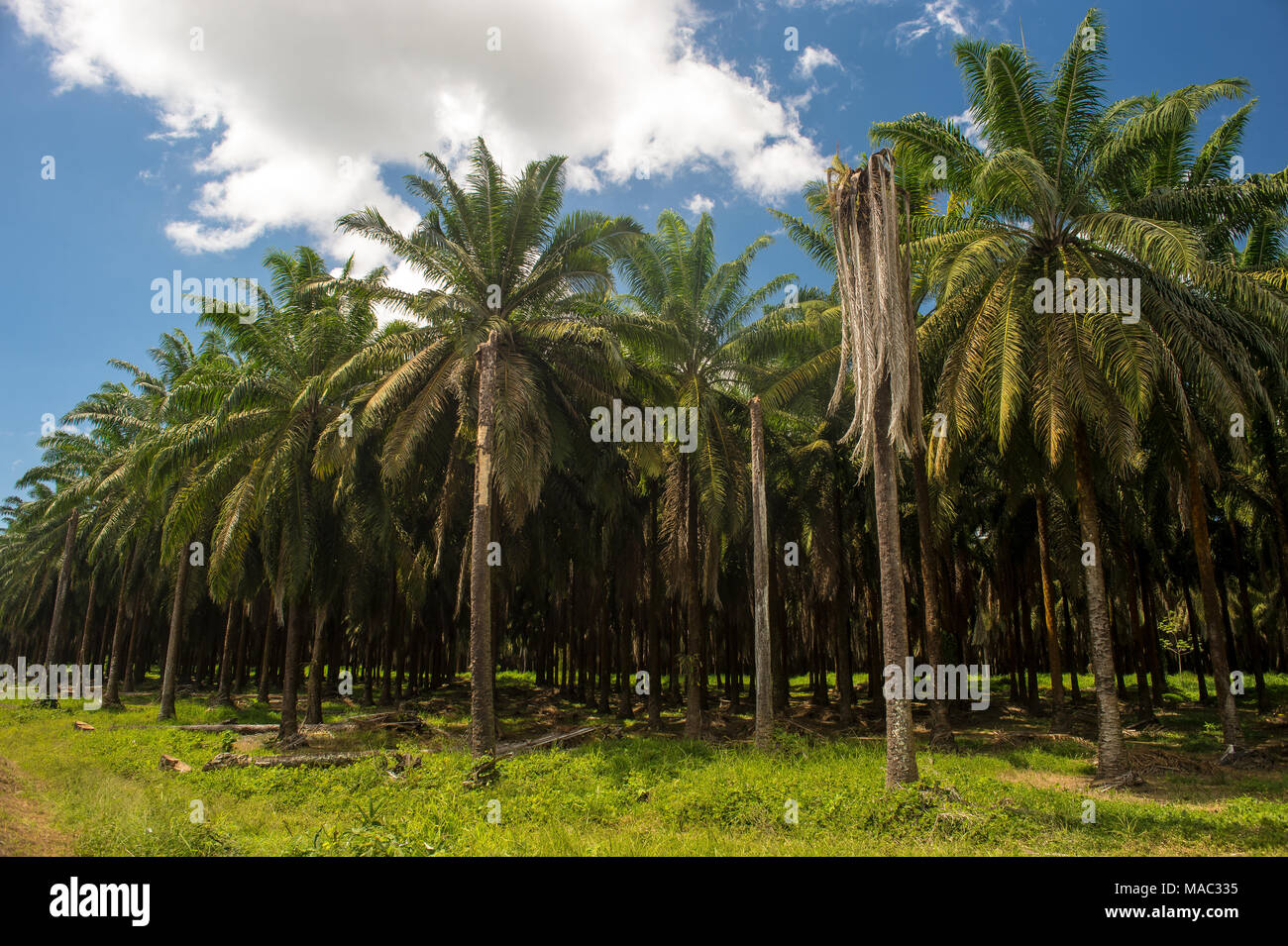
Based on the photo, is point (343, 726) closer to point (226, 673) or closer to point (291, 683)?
point (291, 683)

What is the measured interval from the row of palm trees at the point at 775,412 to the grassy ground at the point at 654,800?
5.74 feet

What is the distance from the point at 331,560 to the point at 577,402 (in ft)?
30.7

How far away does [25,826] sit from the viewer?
37.9ft

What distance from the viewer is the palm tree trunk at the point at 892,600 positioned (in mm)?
13531

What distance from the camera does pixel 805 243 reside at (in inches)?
902

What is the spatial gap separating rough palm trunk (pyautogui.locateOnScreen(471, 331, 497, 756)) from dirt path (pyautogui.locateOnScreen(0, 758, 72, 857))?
7.75 m

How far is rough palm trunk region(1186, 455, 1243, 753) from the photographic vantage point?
56.0 ft

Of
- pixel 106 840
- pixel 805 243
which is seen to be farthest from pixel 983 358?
pixel 106 840

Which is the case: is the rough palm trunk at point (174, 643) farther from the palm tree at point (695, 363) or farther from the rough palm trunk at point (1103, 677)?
the rough palm trunk at point (1103, 677)

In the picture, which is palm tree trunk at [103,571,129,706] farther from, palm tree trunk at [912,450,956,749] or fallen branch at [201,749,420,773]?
palm tree trunk at [912,450,956,749]

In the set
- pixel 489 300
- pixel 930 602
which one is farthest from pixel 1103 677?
pixel 489 300

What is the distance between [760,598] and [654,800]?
6.92 meters

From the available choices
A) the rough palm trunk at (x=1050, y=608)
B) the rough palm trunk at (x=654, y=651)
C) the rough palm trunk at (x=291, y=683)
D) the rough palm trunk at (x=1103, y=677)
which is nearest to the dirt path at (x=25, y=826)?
the rough palm trunk at (x=291, y=683)

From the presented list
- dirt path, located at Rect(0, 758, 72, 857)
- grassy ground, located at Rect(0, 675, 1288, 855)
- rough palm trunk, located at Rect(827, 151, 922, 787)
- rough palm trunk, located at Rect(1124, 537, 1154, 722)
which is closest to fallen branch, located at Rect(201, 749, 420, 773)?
grassy ground, located at Rect(0, 675, 1288, 855)
